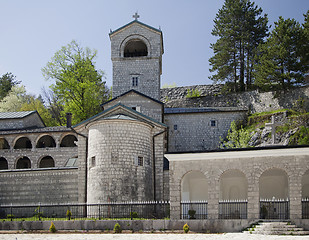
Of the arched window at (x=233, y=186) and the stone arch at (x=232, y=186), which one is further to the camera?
the stone arch at (x=232, y=186)

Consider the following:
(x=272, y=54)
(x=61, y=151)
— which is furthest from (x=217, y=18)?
(x=61, y=151)

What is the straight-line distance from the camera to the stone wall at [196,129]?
32031 millimetres

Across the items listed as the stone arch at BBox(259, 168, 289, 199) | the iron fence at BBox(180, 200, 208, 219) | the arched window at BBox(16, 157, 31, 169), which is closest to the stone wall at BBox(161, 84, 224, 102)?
the arched window at BBox(16, 157, 31, 169)

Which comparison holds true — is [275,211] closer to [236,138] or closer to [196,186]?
[196,186]

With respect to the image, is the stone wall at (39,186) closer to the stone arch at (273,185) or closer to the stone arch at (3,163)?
the stone arch at (273,185)

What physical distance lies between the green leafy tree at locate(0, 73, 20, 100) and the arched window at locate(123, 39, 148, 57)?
2476 cm

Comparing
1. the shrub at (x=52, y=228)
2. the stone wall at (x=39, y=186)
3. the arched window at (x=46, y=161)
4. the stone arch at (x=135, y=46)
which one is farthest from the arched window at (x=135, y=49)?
the shrub at (x=52, y=228)

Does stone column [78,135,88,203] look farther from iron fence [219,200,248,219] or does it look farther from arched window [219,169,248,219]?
iron fence [219,200,248,219]

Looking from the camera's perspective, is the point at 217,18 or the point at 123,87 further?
the point at 217,18

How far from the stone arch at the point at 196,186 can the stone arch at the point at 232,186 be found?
82cm

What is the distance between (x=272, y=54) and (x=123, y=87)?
11678mm

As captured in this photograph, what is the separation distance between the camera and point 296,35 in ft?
109

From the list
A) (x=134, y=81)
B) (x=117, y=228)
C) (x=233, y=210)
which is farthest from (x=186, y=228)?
(x=134, y=81)

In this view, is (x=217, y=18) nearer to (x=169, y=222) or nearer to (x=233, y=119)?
(x=233, y=119)
